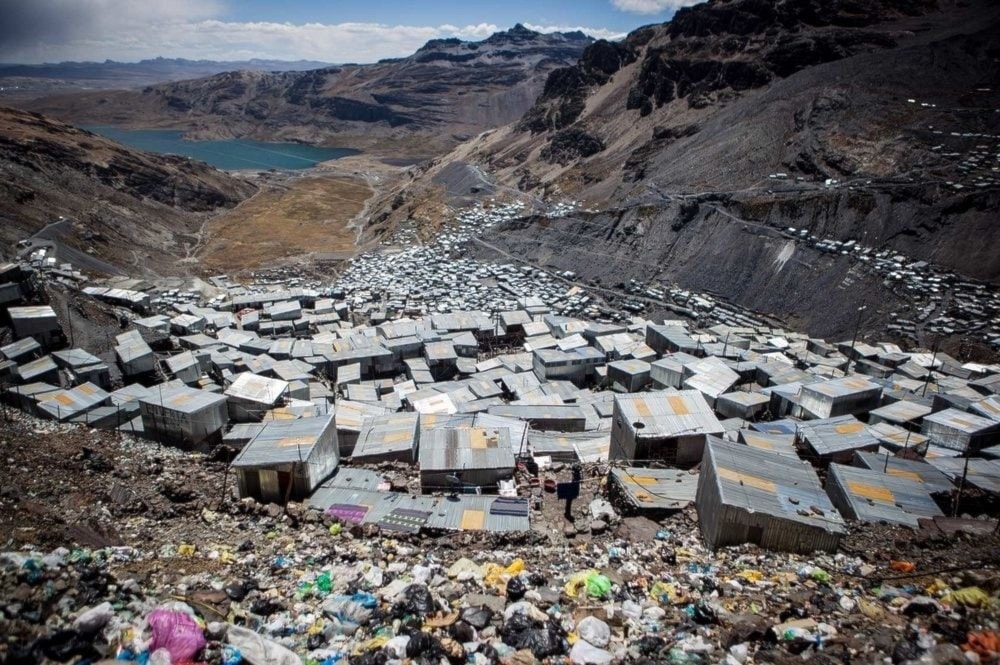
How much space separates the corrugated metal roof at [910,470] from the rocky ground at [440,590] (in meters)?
2.66

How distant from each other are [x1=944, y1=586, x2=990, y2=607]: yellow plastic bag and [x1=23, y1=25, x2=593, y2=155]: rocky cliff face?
142 metres

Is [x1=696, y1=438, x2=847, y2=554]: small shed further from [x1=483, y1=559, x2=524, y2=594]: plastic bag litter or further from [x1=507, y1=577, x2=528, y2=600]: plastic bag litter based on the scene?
[x1=507, y1=577, x2=528, y2=600]: plastic bag litter

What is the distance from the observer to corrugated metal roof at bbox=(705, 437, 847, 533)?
11469mm

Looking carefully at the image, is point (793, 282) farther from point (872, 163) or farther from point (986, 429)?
point (986, 429)

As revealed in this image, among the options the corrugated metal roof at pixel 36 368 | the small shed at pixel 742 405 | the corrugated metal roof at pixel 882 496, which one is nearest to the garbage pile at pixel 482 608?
the corrugated metal roof at pixel 882 496

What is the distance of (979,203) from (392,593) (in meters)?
46.4

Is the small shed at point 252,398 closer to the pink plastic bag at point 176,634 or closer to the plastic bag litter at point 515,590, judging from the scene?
the pink plastic bag at point 176,634

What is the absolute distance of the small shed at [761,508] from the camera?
1129 cm

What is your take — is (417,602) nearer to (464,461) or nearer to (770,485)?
(464,461)

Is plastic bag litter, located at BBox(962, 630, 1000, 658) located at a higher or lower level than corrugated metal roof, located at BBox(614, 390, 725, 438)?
higher

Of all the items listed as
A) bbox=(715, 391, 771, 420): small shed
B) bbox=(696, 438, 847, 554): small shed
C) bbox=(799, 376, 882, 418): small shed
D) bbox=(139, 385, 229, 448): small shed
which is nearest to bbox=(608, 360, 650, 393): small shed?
bbox=(715, 391, 771, 420): small shed

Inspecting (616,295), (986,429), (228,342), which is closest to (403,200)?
(616,295)

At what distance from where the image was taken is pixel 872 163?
45125 mm

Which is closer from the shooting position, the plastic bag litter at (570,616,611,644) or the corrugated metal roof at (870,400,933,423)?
the plastic bag litter at (570,616,611,644)
